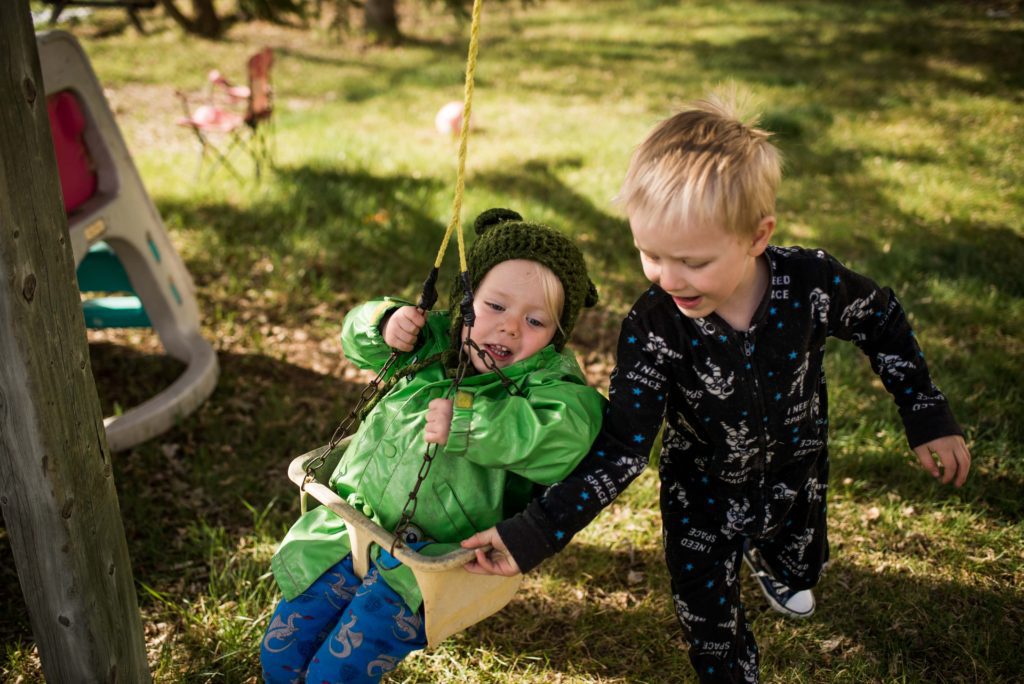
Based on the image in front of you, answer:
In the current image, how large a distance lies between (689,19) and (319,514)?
12684 mm

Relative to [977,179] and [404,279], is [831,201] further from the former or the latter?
[404,279]

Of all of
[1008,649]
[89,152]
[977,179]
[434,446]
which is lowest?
[1008,649]

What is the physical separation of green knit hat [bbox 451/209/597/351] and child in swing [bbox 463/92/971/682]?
0.62ft

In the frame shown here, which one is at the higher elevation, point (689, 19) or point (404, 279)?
point (689, 19)

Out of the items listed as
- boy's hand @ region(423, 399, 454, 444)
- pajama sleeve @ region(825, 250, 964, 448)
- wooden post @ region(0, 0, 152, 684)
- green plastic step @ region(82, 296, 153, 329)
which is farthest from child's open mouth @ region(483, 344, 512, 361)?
green plastic step @ region(82, 296, 153, 329)

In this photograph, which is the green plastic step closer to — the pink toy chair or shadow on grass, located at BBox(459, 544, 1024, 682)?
the pink toy chair

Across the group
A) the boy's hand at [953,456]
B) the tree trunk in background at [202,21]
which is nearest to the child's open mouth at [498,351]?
the boy's hand at [953,456]

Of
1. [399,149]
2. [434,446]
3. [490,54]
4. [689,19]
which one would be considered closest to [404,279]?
[399,149]

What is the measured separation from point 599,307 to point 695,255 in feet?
10.0

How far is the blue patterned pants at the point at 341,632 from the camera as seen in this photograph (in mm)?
2148

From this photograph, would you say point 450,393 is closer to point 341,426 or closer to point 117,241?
point 341,426

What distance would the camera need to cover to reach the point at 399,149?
24.0 feet

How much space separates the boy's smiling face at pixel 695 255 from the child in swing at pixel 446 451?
0.34 metres

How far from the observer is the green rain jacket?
6.57ft
